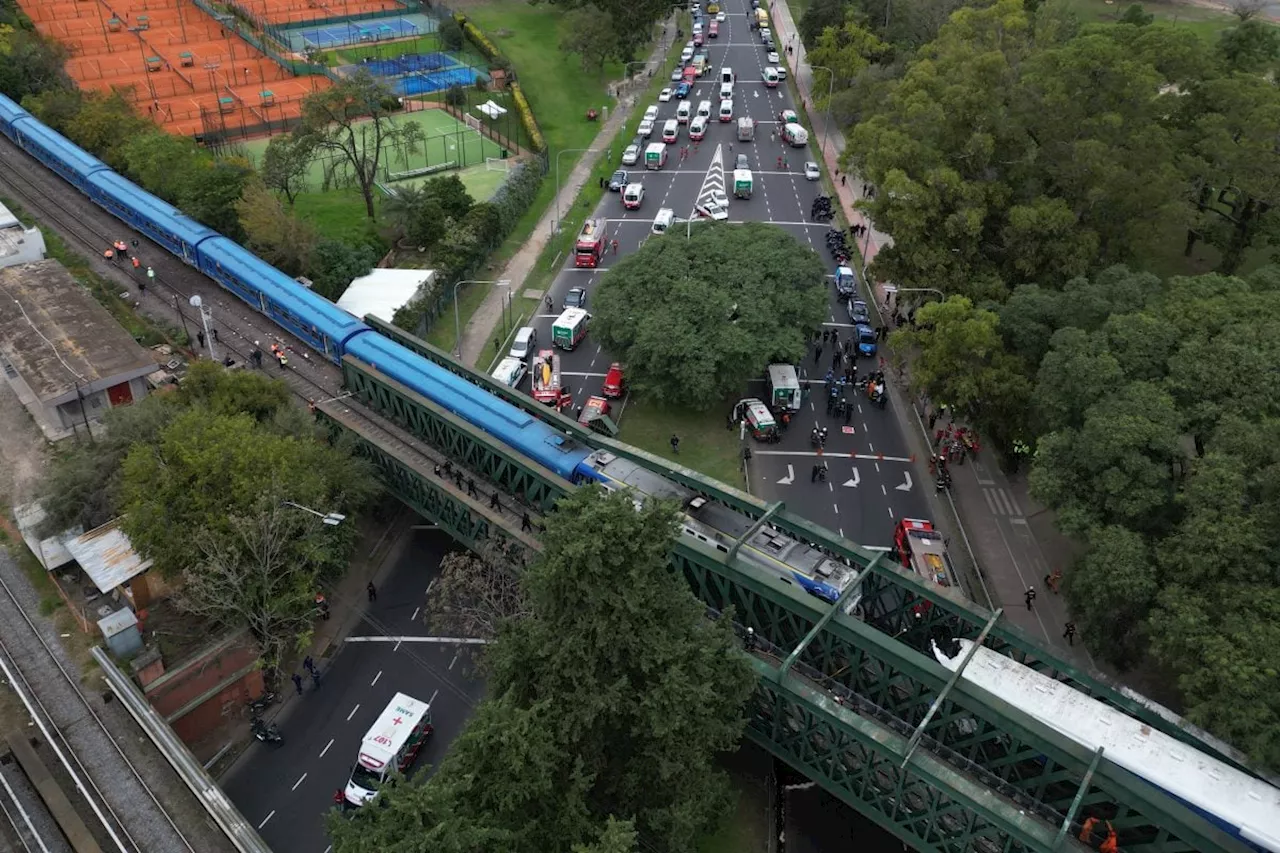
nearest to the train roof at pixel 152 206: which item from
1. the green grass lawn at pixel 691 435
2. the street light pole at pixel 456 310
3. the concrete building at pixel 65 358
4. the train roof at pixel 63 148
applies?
the train roof at pixel 63 148

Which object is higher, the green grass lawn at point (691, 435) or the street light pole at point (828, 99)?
the street light pole at point (828, 99)

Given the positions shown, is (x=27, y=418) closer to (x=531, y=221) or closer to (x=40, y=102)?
(x=531, y=221)

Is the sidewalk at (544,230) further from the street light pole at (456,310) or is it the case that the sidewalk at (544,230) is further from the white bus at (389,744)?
the white bus at (389,744)

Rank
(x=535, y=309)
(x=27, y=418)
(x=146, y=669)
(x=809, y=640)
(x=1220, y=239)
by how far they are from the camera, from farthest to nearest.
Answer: (x=535, y=309), (x=1220, y=239), (x=27, y=418), (x=146, y=669), (x=809, y=640)

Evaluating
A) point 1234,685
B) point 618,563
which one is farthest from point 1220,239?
point 618,563

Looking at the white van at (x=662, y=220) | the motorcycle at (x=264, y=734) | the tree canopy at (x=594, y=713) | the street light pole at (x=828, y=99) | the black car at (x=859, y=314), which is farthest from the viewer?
the street light pole at (x=828, y=99)

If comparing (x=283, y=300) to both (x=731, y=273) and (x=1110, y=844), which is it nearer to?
(x=731, y=273)
